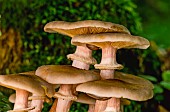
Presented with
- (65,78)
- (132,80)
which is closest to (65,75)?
(65,78)

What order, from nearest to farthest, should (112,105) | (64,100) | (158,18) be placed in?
(112,105) < (64,100) < (158,18)

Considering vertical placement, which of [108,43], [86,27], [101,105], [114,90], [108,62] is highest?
[86,27]

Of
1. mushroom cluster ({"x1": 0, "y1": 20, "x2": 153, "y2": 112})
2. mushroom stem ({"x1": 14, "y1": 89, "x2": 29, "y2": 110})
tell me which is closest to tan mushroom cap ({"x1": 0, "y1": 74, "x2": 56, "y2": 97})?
mushroom cluster ({"x1": 0, "y1": 20, "x2": 153, "y2": 112})

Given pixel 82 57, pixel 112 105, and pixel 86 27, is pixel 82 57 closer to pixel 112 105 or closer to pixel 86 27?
pixel 86 27

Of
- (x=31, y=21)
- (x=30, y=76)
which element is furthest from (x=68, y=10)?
(x=30, y=76)

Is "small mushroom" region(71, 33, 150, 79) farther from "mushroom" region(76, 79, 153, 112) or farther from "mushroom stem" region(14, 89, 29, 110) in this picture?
"mushroom stem" region(14, 89, 29, 110)
